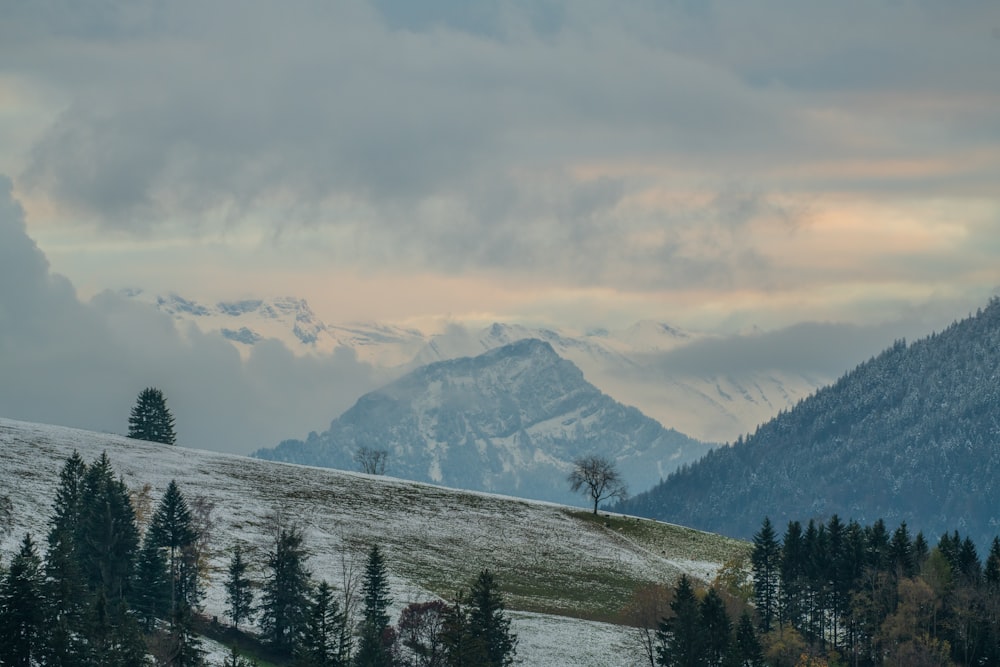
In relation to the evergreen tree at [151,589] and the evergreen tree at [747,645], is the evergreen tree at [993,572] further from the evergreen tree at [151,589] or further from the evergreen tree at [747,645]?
the evergreen tree at [151,589]

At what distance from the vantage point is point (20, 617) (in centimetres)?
9419

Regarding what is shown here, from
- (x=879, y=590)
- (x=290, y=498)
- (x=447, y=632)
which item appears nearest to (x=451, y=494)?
(x=290, y=498)

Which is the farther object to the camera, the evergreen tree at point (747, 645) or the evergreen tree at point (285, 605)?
the evergreen tree at point (747, 645)

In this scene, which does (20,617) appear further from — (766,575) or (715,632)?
(766,575)

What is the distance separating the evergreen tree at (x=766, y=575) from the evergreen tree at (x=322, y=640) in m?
53.5

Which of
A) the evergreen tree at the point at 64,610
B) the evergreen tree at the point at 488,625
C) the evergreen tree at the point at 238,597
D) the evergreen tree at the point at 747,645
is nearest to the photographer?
the evergreen tree at the point at 64,610

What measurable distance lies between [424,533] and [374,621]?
53.5 metres

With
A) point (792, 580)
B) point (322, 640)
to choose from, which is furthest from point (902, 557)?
point (322, 640)

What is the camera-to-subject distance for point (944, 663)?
434 ft

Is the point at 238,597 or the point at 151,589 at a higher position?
the point at 151,589

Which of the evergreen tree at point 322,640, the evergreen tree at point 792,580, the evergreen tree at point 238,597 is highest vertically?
the evergreen tree at point 792,580

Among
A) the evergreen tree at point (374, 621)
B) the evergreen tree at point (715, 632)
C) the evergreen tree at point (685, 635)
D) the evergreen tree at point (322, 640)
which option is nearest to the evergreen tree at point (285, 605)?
the evergreen tree at point (374, 621)

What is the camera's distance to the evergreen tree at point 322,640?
10069 cm

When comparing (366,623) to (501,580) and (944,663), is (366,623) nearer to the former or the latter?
(501,580)
